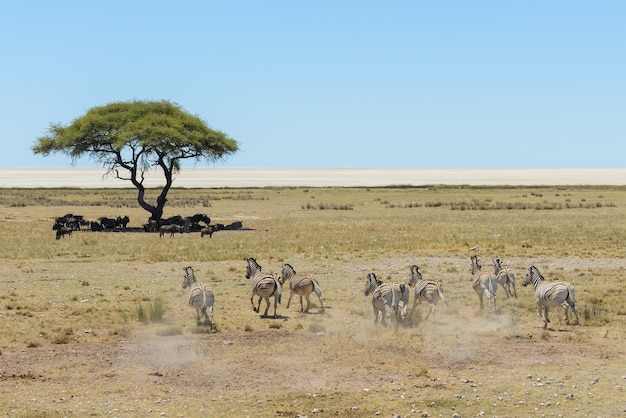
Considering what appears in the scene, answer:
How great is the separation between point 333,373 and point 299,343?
2.34 metres

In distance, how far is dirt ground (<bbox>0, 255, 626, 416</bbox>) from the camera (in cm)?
1264

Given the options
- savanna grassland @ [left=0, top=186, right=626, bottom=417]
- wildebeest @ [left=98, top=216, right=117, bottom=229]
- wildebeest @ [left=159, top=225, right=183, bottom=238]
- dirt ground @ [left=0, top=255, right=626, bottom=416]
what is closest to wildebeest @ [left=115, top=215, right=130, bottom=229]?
wildebeest @ [left=98, top=216, right=117, bottom=229]

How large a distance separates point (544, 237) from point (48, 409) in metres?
31.9

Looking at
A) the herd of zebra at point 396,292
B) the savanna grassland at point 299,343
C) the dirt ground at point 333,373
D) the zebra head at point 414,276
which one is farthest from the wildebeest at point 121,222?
the dirt ground at point 333,373

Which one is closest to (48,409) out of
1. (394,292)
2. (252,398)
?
(252,398)

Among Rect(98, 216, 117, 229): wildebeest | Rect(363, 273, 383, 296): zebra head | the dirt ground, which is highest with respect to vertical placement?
Rect(363, 273, 383, 296): zebra head

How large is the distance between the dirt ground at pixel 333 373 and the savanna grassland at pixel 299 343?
38mm

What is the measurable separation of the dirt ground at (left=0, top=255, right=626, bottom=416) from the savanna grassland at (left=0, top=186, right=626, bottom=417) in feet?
0.13

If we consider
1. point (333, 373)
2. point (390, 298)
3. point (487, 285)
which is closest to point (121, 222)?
point (487, 285)

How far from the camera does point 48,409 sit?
1252cm

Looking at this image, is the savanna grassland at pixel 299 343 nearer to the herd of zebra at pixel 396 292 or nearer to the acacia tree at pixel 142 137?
the herd of zebra at pixel 396 292

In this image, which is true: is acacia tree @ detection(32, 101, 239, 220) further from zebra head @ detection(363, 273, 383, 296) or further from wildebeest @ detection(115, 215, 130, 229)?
zebra head @ detection(363, 273, 383, 296)

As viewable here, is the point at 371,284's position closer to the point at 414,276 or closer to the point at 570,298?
the point at 414,276

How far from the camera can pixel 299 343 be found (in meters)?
16.8
